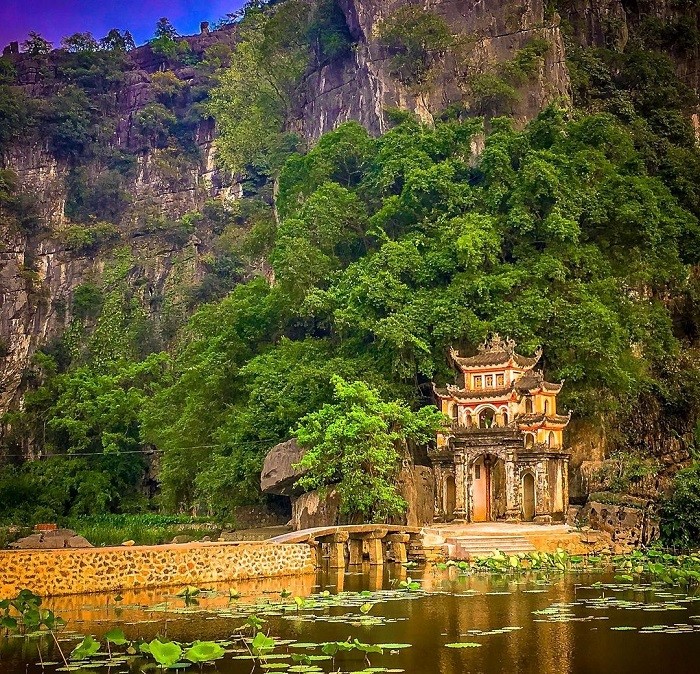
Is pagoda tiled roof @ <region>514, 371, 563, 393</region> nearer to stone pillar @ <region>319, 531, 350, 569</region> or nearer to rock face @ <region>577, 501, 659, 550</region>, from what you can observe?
rock face @ <region>577, 501, 659, 550</region>

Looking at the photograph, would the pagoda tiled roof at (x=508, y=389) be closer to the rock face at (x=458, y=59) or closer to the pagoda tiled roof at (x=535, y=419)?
the pagoda tiled roof at (x=535, y=419)

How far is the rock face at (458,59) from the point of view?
134 ft

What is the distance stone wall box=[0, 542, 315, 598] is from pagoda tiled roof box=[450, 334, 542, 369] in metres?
10.6

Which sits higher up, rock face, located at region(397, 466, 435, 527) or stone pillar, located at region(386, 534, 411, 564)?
rock face, located at region(397, 466, 435, 527)

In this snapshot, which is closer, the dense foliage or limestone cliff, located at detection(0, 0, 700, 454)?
the dense foliage

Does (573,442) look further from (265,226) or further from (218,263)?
(218,263)

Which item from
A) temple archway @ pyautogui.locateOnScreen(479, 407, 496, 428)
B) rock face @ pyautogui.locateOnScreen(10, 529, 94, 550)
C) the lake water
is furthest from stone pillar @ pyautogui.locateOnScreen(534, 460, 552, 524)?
rock face @ pyautogui.locateOnScreen(10, 529, 94, 550)

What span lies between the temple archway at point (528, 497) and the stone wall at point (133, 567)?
10211 millimetres

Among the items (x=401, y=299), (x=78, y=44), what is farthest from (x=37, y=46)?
(x=401, y=299)

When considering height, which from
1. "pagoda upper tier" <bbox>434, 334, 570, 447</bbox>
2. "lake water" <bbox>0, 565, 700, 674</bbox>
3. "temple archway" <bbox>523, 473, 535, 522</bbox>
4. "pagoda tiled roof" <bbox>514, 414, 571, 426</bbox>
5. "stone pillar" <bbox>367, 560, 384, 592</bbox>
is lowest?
"lake water" <bbox>0, 565, 700, 674</bbox>

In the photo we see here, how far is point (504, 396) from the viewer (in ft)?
95.4

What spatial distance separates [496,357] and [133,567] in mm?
14355

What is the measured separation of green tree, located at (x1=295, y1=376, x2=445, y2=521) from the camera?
26844 millimetres

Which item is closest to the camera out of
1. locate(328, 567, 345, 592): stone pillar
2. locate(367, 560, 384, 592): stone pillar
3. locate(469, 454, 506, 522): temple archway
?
locate(328, 567, 345, 592): stone pillar
